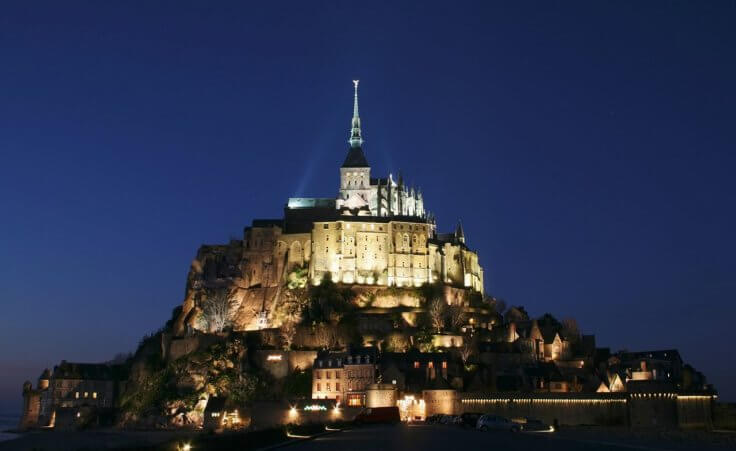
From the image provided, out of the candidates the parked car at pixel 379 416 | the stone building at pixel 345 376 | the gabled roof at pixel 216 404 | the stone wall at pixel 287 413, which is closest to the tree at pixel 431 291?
the stone building at pixel 345 376

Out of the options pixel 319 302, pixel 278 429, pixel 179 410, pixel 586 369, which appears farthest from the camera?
pixel 319 302

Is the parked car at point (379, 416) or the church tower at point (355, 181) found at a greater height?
the church tower at point (355, 181)

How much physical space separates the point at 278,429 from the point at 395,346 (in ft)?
186

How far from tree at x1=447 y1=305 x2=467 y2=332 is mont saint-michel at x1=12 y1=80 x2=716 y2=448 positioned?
373 millimetres

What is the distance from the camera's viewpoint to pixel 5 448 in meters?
63.7

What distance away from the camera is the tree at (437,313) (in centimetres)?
9475

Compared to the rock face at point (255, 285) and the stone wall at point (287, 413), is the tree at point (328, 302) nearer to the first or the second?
the rock face at point (255, 285)

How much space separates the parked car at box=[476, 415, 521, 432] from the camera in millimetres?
45188

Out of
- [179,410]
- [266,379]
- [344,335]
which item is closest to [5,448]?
[179,410]

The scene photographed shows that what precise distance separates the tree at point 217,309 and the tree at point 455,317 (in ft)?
97.1

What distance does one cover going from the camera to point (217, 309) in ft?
339

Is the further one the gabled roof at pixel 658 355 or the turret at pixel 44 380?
the turret at pixel 44 380

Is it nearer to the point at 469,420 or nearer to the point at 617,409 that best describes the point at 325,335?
the point at 617,409

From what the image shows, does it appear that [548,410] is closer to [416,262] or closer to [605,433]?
[605,433]
